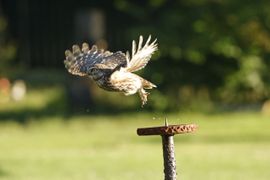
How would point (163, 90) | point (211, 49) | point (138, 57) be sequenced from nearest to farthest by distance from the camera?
1. point (138, 57)
2. point (211, 49)
3. point (163, 90)

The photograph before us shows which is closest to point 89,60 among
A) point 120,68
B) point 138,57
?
point 138,57

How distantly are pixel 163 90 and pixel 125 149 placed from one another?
682 centimetres

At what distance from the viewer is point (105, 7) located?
28.6 metres

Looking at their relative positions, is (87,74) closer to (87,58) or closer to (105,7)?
(87,58)

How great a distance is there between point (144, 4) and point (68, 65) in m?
17.6

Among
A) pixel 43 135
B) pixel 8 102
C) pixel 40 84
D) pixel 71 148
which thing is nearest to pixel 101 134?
pixel 43 135

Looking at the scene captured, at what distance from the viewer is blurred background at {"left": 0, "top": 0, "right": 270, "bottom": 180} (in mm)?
18516

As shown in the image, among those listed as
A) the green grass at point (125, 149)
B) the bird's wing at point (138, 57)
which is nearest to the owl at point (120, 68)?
the bird's wing at point (138, 57)

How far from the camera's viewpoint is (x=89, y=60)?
31.4 feet

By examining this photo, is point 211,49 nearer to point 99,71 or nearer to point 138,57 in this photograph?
point 138,57

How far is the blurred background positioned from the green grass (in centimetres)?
4

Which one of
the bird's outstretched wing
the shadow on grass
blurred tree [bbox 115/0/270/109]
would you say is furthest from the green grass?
the bird's outstretched wing

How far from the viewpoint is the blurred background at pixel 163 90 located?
1852cm

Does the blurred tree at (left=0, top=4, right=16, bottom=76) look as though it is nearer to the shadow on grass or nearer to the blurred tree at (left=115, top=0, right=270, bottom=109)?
the blurred tree at (left=115, top=0, right=270, bottom=109)
